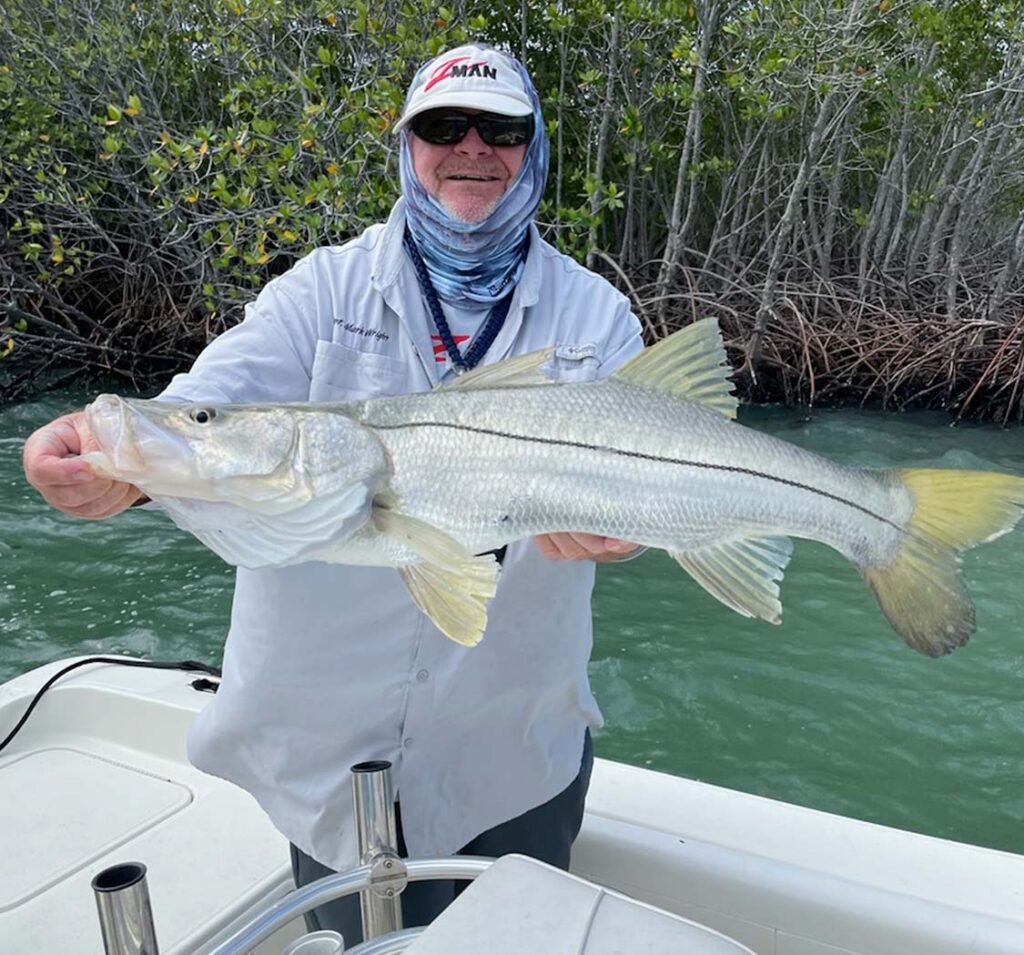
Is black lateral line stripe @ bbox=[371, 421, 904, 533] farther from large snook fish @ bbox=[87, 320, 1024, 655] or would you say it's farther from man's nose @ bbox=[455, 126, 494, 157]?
man's nose @ bbox=[455, 126, 494, 157]

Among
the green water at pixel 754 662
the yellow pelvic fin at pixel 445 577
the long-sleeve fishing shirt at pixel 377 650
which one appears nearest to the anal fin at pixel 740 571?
the long-sleeve fishing shirt at pixel 377 650

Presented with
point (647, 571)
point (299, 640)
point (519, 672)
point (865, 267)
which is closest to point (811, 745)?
point (647, 571)

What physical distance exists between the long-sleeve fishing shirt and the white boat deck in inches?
20.8

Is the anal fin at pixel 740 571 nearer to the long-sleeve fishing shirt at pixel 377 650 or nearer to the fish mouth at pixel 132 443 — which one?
the long-sleeve fishing shirt at pixel 377 650

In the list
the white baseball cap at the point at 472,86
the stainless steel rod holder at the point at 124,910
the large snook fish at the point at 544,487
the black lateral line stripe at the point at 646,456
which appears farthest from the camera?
the white baseball cap at the point at 472,86

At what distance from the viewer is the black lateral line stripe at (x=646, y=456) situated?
1.82 metres

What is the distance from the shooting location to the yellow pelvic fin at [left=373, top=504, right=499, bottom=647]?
1.72 m

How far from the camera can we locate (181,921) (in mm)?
2412

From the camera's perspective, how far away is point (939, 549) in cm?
194

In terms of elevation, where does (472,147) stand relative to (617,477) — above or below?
above

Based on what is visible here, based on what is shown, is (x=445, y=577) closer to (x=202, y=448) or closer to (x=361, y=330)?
(x=202, y=448)

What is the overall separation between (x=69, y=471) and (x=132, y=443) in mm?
107

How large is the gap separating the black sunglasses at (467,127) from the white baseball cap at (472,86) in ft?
0.08

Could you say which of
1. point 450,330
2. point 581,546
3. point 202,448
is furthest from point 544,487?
point 202,448
